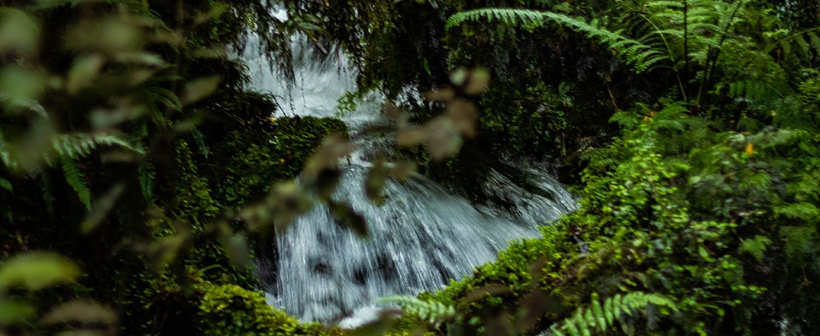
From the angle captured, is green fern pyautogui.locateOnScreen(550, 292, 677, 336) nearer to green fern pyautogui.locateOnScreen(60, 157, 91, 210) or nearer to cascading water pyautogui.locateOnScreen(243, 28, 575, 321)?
cascading water pyautogui.locateOnScreen(243, 28, 575, 321)

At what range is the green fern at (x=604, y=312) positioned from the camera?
7.45 ft

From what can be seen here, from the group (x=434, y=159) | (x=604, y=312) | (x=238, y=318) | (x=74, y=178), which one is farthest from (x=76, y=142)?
(x=604, y=312)

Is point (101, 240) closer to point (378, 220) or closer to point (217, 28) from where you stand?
point (217, 28)

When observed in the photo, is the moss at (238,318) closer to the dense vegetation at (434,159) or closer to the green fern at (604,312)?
the dense vegetation at (434,159)

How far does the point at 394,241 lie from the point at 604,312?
2.01 meters

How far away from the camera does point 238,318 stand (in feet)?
9.29

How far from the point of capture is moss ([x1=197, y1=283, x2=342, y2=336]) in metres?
2.82

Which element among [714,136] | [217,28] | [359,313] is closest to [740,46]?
[714,136]

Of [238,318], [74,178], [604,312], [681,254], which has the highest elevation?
[74,178]

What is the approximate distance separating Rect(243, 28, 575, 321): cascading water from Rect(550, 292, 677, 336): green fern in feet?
5.46

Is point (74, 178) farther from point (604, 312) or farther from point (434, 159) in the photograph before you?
point (604, 312)

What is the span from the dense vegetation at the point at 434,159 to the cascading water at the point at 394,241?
0.96 feet

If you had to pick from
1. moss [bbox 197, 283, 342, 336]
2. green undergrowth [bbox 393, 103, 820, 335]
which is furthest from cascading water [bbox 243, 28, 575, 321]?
green undergrowth [bbox 393, 103, 820, 335]

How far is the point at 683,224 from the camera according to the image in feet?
8.76
